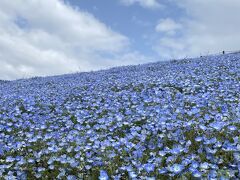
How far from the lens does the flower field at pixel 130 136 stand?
21.0ft

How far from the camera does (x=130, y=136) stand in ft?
25.7

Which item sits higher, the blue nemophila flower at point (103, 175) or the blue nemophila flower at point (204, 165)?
the blue nemophila flower at point (204, 165)

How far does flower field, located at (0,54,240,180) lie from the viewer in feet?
21.0

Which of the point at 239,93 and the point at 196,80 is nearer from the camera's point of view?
the point at 239,93

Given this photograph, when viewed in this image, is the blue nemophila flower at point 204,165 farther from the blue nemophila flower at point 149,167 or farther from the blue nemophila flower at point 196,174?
the blue nemophila flower at point 149,167

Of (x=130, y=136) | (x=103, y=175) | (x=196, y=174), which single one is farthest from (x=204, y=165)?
(x=130, y=136)

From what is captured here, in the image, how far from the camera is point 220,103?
9680mm

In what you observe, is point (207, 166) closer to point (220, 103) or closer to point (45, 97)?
point (220, 103)

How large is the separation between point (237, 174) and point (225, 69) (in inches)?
387

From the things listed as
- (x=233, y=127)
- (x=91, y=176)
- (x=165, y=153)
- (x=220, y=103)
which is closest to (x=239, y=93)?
(x=220, y=103)

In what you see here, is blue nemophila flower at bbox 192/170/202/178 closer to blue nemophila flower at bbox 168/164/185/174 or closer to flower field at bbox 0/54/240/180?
flower field at bbox 0/54/240/180

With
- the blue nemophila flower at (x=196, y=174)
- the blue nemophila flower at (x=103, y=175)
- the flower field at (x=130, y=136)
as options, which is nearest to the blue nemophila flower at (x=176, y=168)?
the flower field at (x=130, y=136)

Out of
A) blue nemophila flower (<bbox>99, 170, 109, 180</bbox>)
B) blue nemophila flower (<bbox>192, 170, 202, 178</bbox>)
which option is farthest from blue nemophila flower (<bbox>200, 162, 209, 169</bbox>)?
blue nemophila flower (<bbox>99, 170, 109, 180</bbox>)

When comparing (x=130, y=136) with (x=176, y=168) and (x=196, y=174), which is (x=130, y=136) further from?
(x=196, y=174)
